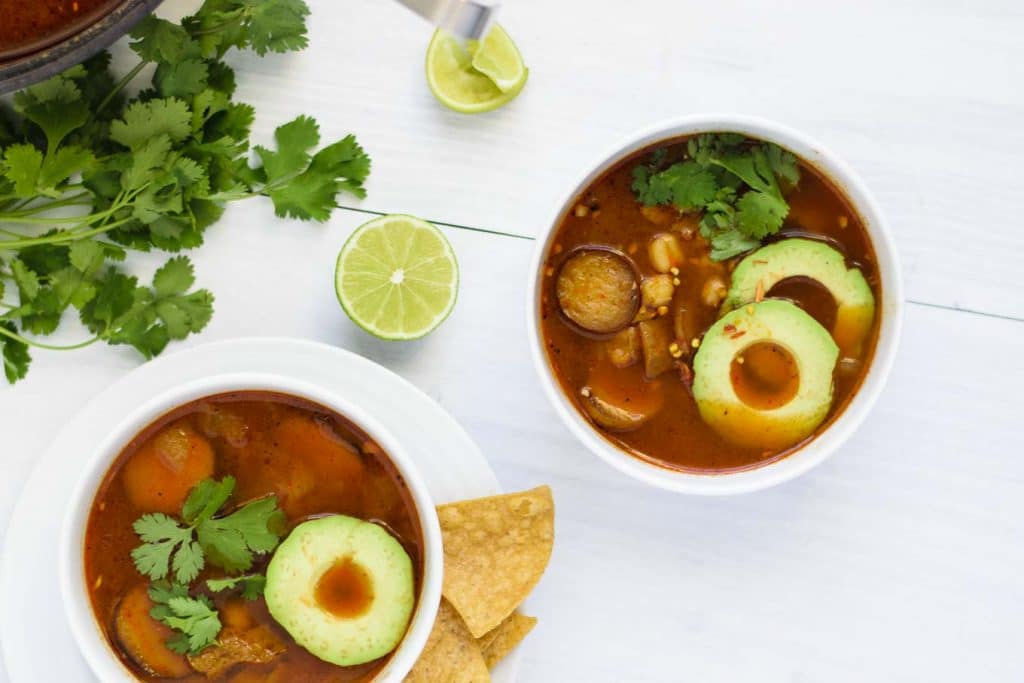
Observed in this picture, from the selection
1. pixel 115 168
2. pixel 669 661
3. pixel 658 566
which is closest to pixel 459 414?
pixel 658 566

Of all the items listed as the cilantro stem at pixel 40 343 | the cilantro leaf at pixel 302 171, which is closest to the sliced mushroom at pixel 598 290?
the cilantro leaf at pixel 302 171

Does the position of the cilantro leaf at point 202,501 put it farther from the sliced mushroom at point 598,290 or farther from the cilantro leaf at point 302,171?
the sliced mushroom at point 598,290

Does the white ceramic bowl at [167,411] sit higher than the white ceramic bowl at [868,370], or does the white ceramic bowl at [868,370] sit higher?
the white ceramic bowl at [868,370]

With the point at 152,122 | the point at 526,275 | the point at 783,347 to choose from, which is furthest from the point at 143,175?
the point at 783,347

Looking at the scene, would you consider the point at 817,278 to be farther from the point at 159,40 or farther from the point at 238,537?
the point at 159,40

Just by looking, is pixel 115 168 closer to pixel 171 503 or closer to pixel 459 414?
pixel 171 503
